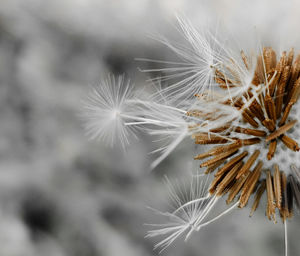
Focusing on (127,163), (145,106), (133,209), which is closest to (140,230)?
(133,209)

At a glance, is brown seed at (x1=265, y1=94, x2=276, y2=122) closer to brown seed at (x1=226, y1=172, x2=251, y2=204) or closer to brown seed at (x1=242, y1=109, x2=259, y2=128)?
brown seed at (x1=242, y1=109, x2=259, y2=128)

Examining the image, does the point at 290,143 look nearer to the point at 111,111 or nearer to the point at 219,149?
the point at 219,149

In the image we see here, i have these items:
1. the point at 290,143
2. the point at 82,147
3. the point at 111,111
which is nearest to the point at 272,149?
the point at 290,143

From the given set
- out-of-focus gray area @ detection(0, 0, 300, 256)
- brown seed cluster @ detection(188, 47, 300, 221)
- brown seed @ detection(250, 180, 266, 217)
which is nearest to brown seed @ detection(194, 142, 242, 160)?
brown seed cluster @ detection(188, 47, 300, 221)

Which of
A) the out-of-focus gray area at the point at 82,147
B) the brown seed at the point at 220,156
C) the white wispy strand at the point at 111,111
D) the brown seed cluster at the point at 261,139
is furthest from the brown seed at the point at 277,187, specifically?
the out-of-focus gray area at the point at 82,147

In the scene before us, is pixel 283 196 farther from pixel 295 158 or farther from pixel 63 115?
pixel 63 115

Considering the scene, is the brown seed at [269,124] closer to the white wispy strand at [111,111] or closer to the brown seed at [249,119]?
the brown seed at [249,119]
